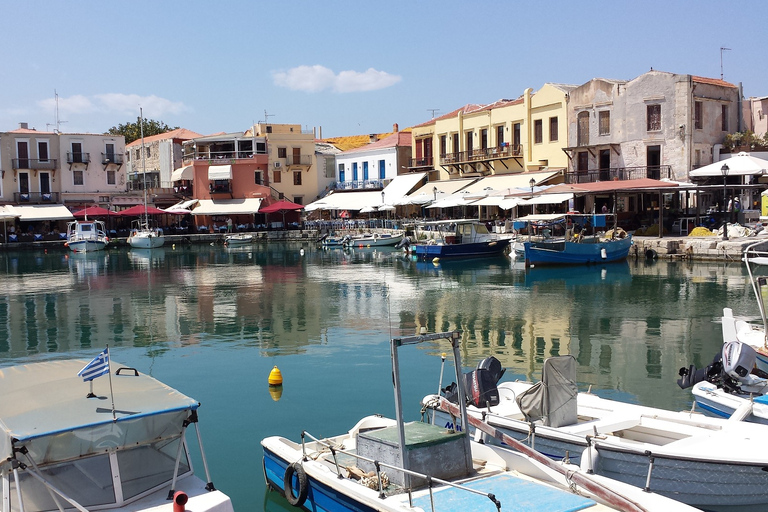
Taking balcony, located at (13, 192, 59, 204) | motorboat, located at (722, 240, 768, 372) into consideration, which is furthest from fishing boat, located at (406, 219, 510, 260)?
balcony, located at (13, 192, 59, 204)

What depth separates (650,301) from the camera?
82.0 feet

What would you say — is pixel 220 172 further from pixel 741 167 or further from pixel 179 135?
pixel 741 167

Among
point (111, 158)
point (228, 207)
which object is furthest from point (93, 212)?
point (228, 207)

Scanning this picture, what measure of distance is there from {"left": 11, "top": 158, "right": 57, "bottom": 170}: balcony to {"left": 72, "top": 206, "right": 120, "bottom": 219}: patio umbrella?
15.2 feet

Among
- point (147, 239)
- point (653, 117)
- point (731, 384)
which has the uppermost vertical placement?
point (653, 117)

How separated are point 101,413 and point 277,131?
6268cm

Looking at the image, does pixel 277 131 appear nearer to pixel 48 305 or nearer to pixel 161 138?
pixel 161 138

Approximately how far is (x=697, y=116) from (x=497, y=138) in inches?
567

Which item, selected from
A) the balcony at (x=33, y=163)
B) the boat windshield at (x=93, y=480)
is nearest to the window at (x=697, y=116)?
the boat windshield at (x=93, y=480)

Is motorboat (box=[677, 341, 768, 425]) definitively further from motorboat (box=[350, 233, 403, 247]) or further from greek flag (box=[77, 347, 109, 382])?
motorboat (box=[350, 233, 403, 247])

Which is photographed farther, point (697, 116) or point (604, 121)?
point (604, 121)

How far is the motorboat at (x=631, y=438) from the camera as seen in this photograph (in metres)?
7.98

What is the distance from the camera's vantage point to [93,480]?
6617 mm

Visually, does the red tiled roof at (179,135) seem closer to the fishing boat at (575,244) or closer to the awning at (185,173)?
the awning at (185,173)
